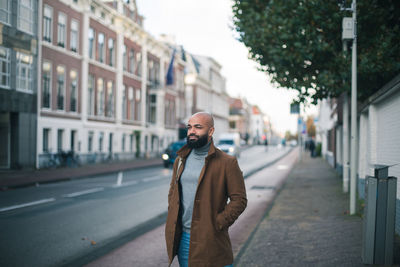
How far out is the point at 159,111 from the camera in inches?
1893

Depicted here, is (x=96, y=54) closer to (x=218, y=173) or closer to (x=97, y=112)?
(x=97, y=112)

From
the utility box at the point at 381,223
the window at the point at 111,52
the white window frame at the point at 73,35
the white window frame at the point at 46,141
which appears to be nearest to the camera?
the utility box at the point at 381,223

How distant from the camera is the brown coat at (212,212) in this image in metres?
3.48

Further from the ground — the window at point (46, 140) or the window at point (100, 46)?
the window at point (100, 46)

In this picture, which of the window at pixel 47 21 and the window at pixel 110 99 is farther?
the window at pixel 110 99

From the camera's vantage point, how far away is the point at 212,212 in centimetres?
353

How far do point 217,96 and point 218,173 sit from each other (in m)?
82.6

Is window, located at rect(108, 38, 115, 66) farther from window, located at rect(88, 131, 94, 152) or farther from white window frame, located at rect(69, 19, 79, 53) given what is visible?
window, located at rect(88, 131, 94, 152)

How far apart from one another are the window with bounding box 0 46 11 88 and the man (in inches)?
771

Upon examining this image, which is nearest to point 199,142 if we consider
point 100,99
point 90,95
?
point 90,95

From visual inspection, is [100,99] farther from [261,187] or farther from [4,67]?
[261,187]

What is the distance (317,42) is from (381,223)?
7.75 metres

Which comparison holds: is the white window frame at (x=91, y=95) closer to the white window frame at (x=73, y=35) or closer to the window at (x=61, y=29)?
the white window frame at (x=73, y=35)

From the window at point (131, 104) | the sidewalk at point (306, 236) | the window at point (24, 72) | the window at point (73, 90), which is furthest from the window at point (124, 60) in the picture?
the sidewalk at point (306, 236)
